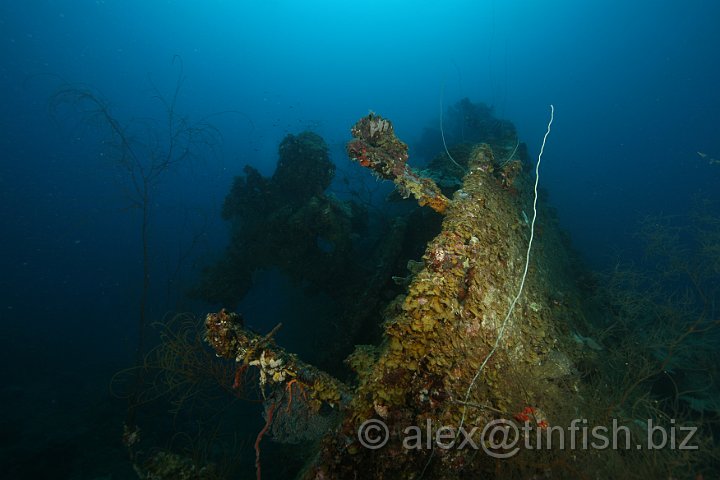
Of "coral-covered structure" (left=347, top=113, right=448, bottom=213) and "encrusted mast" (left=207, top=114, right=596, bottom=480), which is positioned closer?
"encrusted mast" (left=207, top=114, right=596, bottom=480)

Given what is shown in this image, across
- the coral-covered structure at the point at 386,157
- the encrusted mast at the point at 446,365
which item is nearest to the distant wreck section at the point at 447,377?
the encrusted mast at the point at 446,365

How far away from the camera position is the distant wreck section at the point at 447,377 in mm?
2014

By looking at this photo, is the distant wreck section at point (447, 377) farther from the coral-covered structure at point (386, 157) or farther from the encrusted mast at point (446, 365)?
the coral-covered structure at point (386, 157)

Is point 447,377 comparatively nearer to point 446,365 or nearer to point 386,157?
point 446,365

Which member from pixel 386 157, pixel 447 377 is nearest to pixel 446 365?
pixel 447 377

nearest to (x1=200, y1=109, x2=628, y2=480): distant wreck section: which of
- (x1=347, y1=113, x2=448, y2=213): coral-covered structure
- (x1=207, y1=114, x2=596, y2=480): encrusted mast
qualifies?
(x1=207, y1=114, x2=596, y2=480): encrusted mast

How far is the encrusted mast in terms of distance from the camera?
6.57 ft

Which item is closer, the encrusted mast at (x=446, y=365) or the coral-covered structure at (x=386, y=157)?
the encrusted mast at (x=446, y=365)

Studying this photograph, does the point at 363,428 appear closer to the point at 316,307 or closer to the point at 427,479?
the point at 427,479

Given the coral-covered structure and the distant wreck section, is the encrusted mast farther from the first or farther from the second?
the coral-covered structure

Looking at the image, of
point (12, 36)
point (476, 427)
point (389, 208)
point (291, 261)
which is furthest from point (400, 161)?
point (12, 36)

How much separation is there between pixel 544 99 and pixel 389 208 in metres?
61.8

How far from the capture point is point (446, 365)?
7.39 ft

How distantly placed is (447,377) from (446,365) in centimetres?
9
